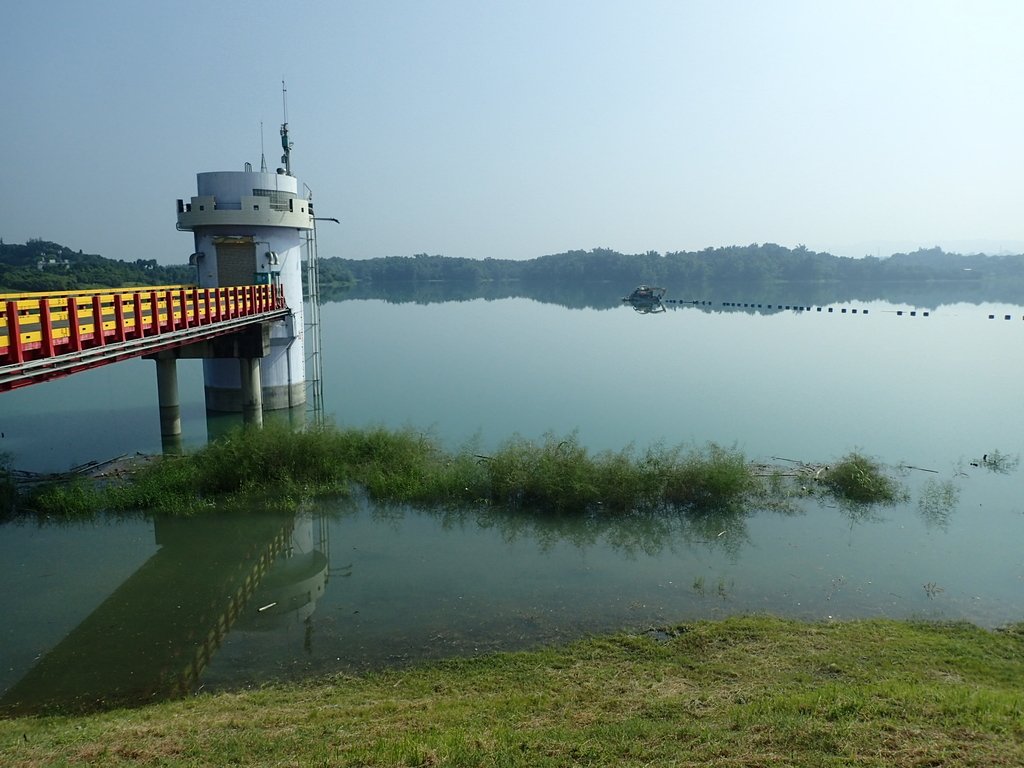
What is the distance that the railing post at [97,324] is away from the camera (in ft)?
39.4

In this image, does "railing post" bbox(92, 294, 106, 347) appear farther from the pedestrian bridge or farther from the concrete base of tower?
the concrete base of tower

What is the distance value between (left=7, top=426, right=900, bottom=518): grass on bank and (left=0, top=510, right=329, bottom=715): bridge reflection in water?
132cm

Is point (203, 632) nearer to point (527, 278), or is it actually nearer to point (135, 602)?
point (135, 602)

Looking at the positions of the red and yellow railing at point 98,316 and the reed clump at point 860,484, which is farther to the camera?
the reed clump at point 860,484

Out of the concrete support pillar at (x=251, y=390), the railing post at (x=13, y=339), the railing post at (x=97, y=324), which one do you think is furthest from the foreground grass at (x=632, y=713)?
the concrete support pillar at (x=251, y=390)

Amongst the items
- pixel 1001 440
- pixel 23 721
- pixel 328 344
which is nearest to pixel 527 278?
pixel 328 344

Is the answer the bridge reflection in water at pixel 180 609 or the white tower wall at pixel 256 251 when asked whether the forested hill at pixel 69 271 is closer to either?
the white tower wall at pixel 256 251

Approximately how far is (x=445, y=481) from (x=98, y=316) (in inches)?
287

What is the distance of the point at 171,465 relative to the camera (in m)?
16.6

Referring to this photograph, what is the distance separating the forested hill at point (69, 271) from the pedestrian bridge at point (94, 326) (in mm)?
32471

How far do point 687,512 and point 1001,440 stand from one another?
12.7 metres

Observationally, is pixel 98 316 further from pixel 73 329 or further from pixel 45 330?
pixel 45 330

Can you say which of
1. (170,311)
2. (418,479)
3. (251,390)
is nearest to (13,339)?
(170,311)

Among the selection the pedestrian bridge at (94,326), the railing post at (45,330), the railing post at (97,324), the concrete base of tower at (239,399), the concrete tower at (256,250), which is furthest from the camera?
the concrete base of tower at (239,399)
